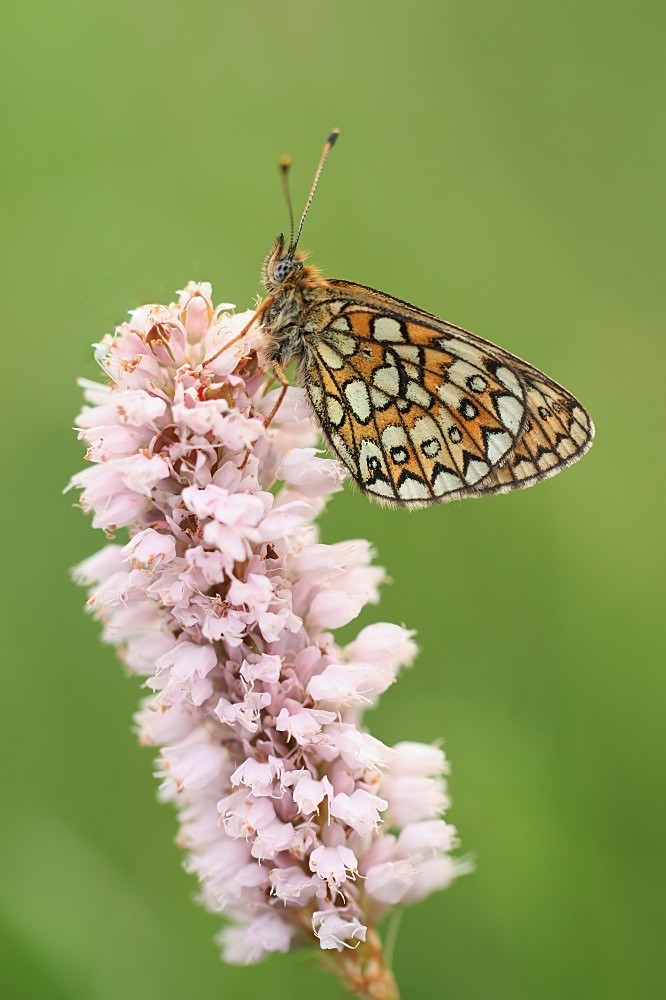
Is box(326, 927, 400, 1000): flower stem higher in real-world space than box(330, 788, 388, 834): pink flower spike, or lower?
lower

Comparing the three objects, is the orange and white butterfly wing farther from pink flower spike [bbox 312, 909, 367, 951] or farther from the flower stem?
the flower stem

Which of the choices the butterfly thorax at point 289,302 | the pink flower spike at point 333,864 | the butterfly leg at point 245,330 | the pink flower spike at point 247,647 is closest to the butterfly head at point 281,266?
the butterfly thorax at point 289,302

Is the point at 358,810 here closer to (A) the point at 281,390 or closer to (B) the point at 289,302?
(A) the point at 281,390

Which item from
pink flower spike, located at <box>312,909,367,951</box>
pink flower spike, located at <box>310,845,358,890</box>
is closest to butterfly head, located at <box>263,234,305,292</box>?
pink flower spike, located at <box>310,845,358,890</box>

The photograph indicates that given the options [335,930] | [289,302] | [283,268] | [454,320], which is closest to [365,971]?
[335,930]

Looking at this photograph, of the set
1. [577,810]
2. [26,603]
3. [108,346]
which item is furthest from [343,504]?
[108,346]
